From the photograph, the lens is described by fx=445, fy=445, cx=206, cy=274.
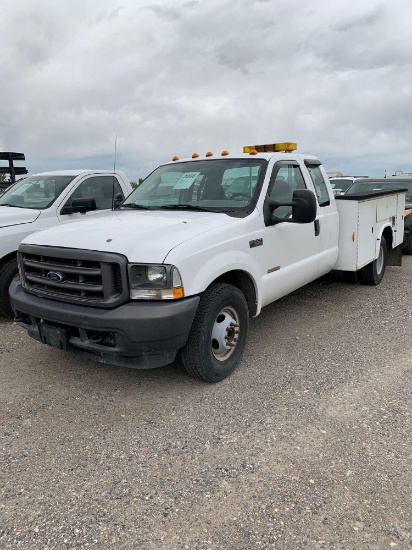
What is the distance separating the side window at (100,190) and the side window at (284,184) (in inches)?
115

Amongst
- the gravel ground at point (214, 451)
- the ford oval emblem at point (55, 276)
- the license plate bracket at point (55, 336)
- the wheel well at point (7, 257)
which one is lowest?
the gravel ground at point (214, 451)

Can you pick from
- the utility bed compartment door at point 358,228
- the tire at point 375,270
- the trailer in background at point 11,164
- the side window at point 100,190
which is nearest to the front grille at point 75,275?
the side window at point 100,190

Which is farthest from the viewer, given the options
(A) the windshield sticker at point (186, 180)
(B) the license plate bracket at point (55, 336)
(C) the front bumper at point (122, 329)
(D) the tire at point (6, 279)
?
(D) the tire at point (6, 279)

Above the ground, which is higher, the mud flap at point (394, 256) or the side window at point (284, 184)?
the side window at point (284, 184)

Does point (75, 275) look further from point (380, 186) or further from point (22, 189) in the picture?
point (380, 186)

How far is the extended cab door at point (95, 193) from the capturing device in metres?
6.04

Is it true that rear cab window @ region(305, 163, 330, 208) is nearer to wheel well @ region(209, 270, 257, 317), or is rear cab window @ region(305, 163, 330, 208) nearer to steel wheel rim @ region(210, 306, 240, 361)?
wheel well @ region(209, 270, 257, 317)

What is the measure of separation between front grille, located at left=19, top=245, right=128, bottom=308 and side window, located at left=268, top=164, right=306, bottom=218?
1.86 m

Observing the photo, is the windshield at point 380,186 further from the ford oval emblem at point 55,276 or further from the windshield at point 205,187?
the ford oval emblem at point 55,276

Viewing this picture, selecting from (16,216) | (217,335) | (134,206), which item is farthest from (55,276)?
(16,216)

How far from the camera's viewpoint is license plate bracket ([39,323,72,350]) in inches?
132

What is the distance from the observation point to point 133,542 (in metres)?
2.17

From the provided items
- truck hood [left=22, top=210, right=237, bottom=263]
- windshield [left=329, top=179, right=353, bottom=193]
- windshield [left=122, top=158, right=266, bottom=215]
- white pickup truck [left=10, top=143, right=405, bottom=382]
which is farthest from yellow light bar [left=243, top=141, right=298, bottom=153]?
windshield [left=329, top=179, right=353, bottom=193]

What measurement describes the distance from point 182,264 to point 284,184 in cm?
193
